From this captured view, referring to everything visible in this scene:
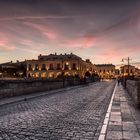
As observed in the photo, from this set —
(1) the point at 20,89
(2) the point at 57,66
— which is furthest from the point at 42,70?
(1) the point at 20,89

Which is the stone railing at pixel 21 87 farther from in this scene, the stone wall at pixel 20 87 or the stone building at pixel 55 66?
the stone building at pixel 55 66

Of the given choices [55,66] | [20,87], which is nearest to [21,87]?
[20,87]

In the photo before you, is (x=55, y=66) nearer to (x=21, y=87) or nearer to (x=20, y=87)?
(x=21, y=87)

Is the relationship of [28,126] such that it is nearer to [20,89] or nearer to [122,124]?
[122,124]

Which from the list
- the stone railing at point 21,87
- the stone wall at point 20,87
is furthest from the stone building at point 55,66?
the stone wall at point 20,87

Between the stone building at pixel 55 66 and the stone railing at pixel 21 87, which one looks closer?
the stone railing at pixel 21 87

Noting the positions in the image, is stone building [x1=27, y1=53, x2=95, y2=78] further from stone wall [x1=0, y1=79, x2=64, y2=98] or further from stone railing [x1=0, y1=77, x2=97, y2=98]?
stone wall [x1=0, y1=79, x2=64, y2=98]

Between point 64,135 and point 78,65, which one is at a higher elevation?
point 78,65

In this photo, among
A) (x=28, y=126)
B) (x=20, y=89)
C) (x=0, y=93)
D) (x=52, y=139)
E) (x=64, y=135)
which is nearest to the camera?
(x=52, y=139)

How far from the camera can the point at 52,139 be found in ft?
21.5

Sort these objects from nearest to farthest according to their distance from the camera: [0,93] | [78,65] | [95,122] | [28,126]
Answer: [28,126] < [95,122] < [0,93] < [78,65]

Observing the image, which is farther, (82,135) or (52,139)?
(82,135)

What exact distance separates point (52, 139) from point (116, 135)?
1.84m

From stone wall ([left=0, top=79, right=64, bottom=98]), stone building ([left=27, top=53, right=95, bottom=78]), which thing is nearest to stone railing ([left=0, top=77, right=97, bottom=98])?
stone wall ([left=0, top=79, right=64, bottom=98])
